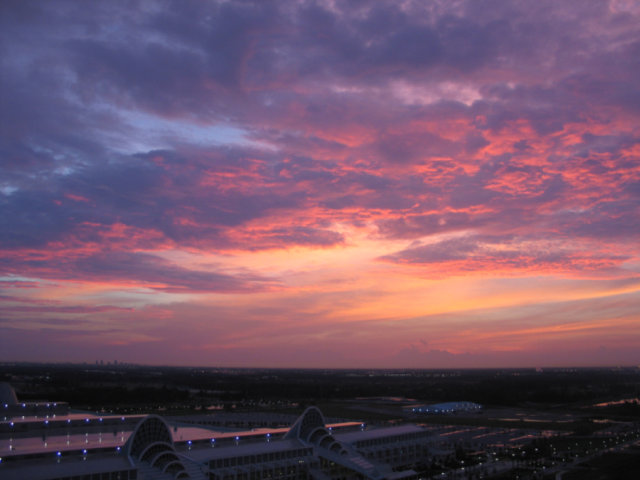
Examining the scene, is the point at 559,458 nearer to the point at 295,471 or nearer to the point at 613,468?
the point at 613,468

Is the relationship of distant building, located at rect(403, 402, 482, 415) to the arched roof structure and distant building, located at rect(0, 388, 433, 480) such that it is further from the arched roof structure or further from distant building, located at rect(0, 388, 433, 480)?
the arched roof structure

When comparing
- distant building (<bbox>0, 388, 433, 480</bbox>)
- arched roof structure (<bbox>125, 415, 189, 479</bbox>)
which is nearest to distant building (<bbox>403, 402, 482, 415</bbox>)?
distant building (<bbox>0, 388, 433, 480</bbox>)

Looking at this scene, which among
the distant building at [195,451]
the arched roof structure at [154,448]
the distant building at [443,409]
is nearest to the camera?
the distant building at [195,451]

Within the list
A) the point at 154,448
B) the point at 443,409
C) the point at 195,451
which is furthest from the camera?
the point at 443,409

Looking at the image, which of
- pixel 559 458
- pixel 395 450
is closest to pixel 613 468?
pixel 559 458

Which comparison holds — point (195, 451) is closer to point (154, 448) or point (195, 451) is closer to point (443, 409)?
point (154, 448)

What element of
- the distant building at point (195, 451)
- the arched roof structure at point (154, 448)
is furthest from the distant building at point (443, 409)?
the arched roof structure at point (154, 448)

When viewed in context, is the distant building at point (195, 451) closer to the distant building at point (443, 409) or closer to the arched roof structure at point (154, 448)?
the arched roof structure at point (154, 448)

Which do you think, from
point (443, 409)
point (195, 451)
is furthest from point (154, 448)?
point (443, 409)
